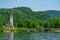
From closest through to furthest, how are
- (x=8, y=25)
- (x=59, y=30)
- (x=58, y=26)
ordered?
1. (x=59, y=30)
2. (x=58, y=26)
3. (x=8, y=25)

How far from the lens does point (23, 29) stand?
124 meters

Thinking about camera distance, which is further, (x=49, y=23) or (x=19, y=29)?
(x=49, y=23)

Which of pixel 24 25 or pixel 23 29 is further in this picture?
pixel 24 25

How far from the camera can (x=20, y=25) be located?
436 feet

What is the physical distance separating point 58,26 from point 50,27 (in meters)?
4.58

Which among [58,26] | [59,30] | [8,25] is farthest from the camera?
[8,25]

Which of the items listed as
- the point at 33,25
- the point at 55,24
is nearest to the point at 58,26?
the point at 55,24

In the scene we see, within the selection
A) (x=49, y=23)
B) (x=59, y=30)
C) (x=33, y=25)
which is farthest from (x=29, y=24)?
(x=59, y=30)

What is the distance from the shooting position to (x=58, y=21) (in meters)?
130

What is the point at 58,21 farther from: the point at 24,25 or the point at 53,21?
the point at 24,25

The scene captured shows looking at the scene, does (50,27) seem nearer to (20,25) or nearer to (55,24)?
(55,24)

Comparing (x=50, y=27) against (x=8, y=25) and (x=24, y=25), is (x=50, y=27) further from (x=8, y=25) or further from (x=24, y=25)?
(x=8, y=25)

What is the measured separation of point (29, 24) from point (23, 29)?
1239 centimetres

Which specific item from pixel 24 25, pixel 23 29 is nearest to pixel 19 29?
pixel 23 29
